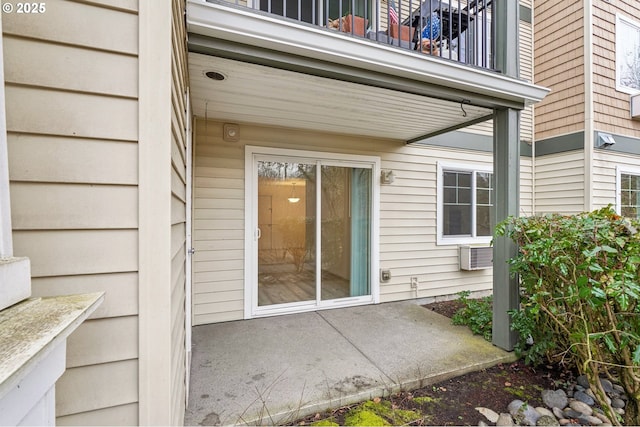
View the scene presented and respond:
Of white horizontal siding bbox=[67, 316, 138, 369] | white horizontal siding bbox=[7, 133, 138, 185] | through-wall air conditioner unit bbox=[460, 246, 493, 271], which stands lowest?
through-wall air conditioner unit bbox=[460, 246, 493, 271]

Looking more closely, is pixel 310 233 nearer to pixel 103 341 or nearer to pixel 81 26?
pixel 103 341

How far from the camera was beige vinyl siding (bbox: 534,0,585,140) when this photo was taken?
5062 millimetres

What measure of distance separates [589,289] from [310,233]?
2.73 metres

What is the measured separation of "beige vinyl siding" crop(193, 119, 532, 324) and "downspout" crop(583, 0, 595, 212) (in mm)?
885

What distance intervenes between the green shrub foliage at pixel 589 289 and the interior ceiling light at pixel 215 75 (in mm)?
2728

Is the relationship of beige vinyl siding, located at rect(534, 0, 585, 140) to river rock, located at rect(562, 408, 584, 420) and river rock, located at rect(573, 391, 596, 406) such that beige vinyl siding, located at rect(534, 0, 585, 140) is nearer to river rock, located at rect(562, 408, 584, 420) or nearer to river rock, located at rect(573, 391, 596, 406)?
river rock, located at rect(573, 391, 596, 406)

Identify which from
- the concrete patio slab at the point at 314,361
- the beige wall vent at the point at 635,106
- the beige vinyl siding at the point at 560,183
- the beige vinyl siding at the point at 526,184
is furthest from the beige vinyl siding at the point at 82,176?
the beige wall vent at the point at 635,106

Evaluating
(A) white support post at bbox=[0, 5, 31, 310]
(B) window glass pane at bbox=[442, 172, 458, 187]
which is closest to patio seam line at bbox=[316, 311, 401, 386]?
(A) white support post at bbox=[0, 5, 31, 310]

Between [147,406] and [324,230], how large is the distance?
120 inches

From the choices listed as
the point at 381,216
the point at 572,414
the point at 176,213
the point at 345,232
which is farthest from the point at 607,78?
the point at 176,213

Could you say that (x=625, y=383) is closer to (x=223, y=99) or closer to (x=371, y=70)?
(x=371, y=70)

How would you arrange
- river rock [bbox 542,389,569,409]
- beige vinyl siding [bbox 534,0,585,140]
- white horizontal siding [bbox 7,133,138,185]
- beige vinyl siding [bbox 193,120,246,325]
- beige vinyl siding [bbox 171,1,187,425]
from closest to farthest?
white horizontal siding [bbox 7,133,138,185], beige vinyl siding [bbox 171,1,187,425], river rock [bbox 542,389,569,409], beige vinyl siding [bbox 193,120,246,325], beige vinyl siding [bbox 534,0,585,140]

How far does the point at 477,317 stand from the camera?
3.45m

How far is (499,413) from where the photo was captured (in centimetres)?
208
